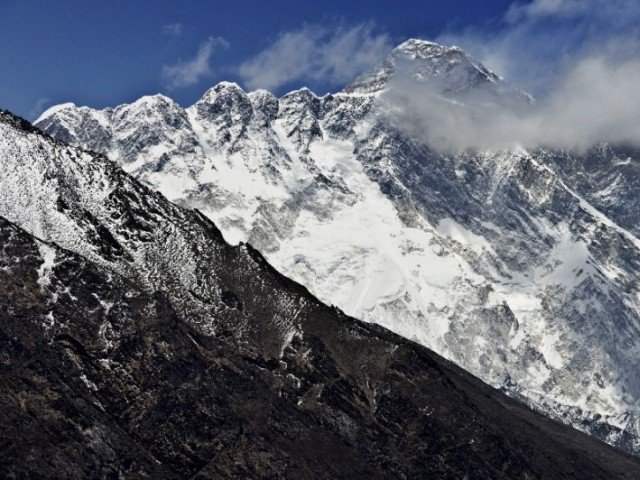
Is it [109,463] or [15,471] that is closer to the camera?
[15,471]
